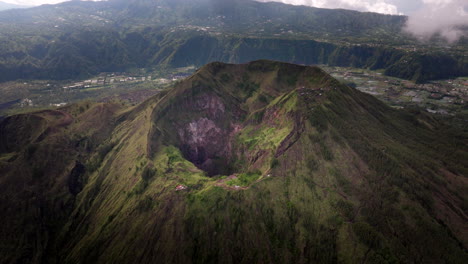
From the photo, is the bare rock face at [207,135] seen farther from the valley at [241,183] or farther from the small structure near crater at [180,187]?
the small structure near crater at [180,187]

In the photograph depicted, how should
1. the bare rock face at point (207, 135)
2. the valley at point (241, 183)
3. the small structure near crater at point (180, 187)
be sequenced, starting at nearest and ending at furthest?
the valley at point (241, 183)
the small structure near crater at point (180, 187)
the bare rock face at point (207, 135)

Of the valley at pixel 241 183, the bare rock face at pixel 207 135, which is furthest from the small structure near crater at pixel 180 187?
the bare rock face at pixel 207 135

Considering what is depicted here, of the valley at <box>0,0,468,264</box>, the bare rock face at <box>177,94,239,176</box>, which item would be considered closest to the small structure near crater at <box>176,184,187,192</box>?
the valley at <box>0,0,468,264</box>

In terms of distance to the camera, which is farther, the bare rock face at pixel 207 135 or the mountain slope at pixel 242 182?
the bare rock face at pixel 207 135

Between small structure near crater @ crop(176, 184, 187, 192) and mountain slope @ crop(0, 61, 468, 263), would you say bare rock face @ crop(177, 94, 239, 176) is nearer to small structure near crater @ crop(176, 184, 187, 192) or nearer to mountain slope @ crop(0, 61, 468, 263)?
mountain slope @ crop(0, 61, 468, 263)

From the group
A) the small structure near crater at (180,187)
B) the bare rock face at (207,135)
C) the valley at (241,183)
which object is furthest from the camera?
the bare rock face at (207,135)

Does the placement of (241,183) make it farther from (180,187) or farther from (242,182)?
(180,187)

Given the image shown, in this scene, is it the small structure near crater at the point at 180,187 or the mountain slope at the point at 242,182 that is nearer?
the mountain slope at the point at 242,182

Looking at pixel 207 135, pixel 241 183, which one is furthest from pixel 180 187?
pixel 207 135
